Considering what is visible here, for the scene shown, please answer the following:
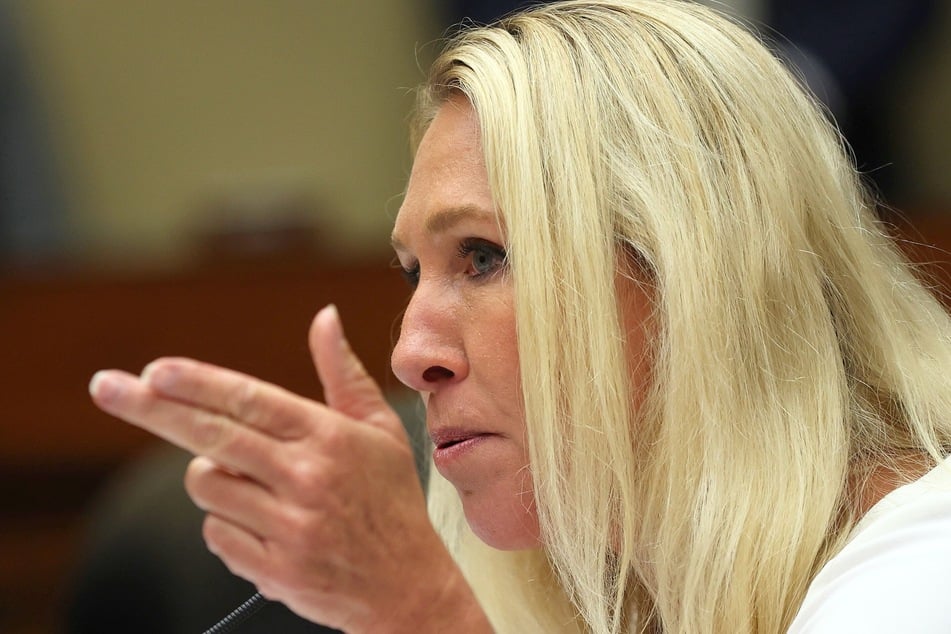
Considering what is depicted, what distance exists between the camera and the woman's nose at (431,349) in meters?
1.06

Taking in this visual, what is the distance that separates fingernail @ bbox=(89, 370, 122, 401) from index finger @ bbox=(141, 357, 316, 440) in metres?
0.02

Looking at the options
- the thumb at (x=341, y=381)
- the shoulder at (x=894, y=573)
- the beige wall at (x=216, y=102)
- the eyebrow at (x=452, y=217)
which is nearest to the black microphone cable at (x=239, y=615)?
the thumb at (x=341, y=381)

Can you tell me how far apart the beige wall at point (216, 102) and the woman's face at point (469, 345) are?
232cm

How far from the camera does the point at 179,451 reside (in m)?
1.73

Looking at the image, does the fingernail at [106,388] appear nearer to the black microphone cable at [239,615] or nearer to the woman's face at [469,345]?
the woman's face at [469,345]

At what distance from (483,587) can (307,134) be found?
7.64 feet

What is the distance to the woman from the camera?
38.5 inches

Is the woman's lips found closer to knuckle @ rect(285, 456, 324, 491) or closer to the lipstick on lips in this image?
the lipstick on lips

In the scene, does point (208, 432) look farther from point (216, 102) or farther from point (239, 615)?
point (216, 102)

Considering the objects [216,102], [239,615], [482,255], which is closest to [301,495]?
[482,255]

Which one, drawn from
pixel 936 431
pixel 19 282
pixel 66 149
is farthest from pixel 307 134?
pixel 936 431

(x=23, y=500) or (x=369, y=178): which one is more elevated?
(x=369, y=178)

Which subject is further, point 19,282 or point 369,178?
point 369,178

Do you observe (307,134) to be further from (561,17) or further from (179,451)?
(561,17)
